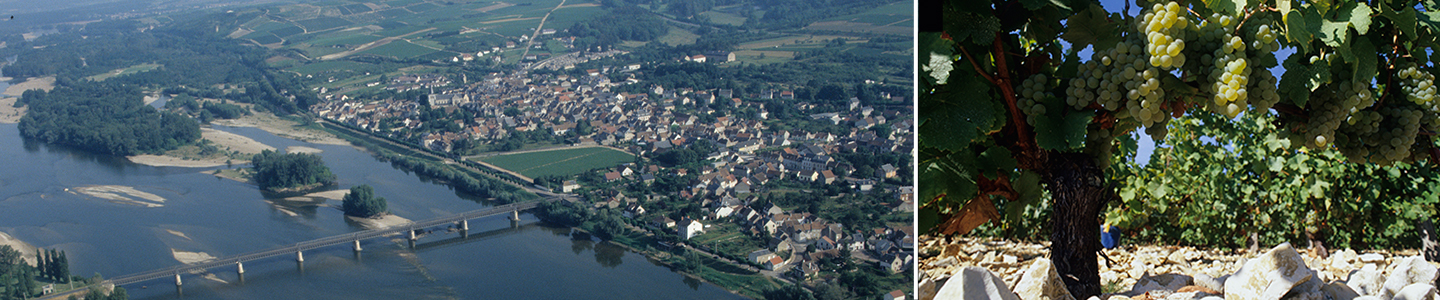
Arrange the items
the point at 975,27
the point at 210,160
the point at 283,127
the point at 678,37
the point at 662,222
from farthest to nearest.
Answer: the point at 678,37
the point at 283,127
the point at 210,160
the point at 662,222
the point at 975,27

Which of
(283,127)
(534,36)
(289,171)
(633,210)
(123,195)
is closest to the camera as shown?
(633,210)

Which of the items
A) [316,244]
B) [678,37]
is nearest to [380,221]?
[316,244]

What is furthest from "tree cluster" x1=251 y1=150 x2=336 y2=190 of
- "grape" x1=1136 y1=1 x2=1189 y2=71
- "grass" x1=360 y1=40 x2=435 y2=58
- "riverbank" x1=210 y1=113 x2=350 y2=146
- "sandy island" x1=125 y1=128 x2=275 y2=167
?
"grape" x1=1136 y1=1 x2=1189 y2=71

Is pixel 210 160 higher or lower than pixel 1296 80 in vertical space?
lower

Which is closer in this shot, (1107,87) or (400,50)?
(1107,87)

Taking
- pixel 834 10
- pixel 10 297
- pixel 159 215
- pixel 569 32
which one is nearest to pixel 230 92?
pixel 159 215

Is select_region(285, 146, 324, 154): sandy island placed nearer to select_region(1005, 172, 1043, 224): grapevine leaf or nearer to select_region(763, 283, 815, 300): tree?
select_region(763, 283, 815, 300): tree

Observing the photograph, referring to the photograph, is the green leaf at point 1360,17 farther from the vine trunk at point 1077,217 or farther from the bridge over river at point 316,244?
the bridge over river at point 316,244

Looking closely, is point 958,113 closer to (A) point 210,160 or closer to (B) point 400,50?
(A) point 210,160
